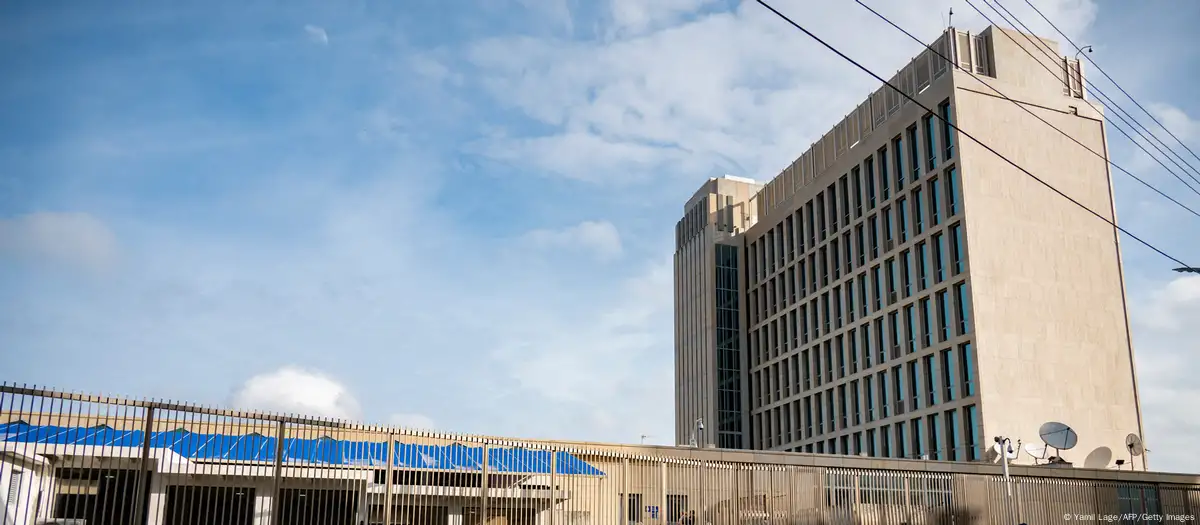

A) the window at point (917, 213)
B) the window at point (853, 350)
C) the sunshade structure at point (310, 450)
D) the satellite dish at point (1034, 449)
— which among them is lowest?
the sunshade structure at point (310, 450)

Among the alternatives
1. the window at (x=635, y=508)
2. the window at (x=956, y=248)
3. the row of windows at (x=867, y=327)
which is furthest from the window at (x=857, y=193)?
the window at (x=635, y=508)

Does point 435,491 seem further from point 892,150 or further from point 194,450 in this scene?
point 892,150

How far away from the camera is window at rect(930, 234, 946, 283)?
54250mm

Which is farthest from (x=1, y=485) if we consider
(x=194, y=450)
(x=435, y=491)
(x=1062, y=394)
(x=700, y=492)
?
(x=1062, y=394)

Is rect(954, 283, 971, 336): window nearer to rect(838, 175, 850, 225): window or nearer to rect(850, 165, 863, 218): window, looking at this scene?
rect(850, 165, 863, 218): window

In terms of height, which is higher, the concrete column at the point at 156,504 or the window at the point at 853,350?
the window at the point at 853,350

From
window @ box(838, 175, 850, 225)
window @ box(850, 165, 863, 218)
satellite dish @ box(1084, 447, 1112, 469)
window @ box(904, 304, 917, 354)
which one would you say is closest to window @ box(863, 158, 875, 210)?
window @ box(850, 165, 863, 218)

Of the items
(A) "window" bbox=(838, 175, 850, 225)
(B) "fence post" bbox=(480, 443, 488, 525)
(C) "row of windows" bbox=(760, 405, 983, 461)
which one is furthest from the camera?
(A) "window" bbox=(838, 175, 850, 225)

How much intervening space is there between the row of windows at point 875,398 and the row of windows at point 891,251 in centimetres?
435

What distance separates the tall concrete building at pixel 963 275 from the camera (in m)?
51.5

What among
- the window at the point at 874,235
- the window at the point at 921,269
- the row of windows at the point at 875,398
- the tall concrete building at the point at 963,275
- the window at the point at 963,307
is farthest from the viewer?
the window at the point at 874,235

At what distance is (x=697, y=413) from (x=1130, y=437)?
1472 inches

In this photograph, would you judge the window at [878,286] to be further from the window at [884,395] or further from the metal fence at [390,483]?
the metal fence at [390,483]

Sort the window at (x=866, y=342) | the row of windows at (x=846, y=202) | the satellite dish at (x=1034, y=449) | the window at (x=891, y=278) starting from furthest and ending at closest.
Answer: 1. the window at (x=866, y=342)
2. the window at (x=891, y=278)
3. the row of windows at (x=846, y=202)
4. the satellite dish at (x=1034, y=449)
